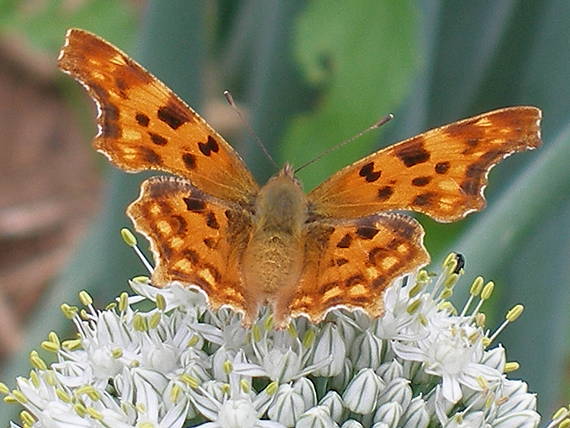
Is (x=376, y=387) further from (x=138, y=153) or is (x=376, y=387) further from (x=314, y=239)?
(x=138, y=153)

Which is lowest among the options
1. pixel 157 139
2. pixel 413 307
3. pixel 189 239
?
pixel 413 307

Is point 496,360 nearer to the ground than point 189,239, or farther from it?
nearer to the ground

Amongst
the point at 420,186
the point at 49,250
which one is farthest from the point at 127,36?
the point at 420,186

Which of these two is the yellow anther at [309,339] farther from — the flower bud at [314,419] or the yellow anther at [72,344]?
the yellow anther at [72,344]

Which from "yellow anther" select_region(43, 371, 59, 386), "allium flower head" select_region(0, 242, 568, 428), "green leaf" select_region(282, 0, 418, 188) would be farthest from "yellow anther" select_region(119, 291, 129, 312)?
"green leaf" select_region(282, 0, 418, 188)

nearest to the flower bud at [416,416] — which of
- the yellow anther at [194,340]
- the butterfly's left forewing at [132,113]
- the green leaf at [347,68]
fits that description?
the yellow anther at [194,340]

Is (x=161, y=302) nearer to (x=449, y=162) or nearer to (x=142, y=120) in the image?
(x=142, y=120)

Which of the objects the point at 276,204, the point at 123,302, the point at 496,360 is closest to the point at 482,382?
the point at 496,360
